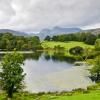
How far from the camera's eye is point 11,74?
47750 mm

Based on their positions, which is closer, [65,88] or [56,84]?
[65,88]

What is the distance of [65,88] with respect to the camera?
65.4m

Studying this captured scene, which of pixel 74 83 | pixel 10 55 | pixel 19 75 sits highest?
pixel 10 55

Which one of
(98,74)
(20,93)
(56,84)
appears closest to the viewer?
(20,93)

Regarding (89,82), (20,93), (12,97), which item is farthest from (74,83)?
(12,97)

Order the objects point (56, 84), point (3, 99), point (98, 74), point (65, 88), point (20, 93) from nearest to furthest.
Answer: point (3, 99) → point (20, 93) → point (65, 88) → point (56, 84) → point (98, 74)

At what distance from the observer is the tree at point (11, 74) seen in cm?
4741

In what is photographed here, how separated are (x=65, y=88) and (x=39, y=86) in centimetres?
700

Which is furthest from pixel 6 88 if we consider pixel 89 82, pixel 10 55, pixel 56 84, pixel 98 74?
pixel 98 74

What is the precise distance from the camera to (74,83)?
72938 millimetres

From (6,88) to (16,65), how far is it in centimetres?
434

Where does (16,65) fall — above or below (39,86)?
above

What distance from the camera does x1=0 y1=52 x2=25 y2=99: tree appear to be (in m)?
47.4

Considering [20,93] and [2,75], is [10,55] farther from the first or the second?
[20,93]
